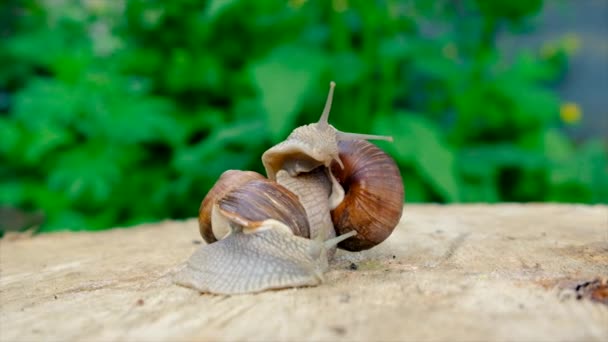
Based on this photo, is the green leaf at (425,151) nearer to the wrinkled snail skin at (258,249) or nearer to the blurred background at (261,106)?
the blurred background at (261,106)

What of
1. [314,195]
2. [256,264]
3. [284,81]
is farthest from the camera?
[284,81]

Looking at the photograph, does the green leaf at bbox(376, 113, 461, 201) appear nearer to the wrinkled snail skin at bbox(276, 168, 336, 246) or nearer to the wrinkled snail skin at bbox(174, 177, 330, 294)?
the wrinkled snail skin at bbox(276, 168, 336, 246)

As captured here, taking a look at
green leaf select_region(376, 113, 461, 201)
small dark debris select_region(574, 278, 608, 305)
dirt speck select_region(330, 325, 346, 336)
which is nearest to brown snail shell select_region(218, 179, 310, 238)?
dirt speck select_region(330, 325, 346, 336)

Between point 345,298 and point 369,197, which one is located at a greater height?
point 369,197

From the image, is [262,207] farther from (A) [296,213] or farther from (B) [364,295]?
(B) [364,295]

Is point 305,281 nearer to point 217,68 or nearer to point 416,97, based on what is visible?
point 217,68

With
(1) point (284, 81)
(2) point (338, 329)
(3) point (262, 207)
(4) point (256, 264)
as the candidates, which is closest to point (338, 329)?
(2) point (338, 329)
